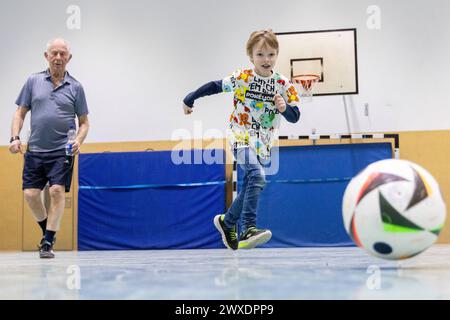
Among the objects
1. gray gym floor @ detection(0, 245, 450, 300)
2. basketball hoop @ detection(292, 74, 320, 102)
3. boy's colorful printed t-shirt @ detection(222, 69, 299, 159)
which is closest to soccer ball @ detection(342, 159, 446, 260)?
gray gym floor @ detection(0, 245, 450, 300)

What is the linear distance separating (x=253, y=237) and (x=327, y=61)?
4462 millimetres

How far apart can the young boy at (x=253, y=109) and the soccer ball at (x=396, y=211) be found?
5.04 ft

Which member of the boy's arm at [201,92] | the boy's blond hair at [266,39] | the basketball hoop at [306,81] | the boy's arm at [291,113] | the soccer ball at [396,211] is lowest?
the soccer ball at [396,211]

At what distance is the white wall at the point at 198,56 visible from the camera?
318 inches

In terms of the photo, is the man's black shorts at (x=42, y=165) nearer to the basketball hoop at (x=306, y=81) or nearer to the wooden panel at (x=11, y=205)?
the basketball hoop at (x=306, y=81)

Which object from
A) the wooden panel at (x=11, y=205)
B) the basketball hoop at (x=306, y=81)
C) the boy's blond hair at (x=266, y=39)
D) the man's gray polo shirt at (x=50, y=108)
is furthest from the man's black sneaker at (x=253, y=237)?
the wooden panel at (x=11, y=205)

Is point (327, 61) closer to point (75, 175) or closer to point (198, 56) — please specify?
point (198, 56)

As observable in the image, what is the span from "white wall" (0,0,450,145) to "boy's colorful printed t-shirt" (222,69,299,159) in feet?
13.9

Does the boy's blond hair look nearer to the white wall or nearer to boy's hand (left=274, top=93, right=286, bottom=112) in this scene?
boy's hand (left=274, top=93, right=286, bottom=112)

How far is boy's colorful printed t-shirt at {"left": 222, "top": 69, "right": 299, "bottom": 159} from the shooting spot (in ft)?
12.9

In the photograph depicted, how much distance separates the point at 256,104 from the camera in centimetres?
395

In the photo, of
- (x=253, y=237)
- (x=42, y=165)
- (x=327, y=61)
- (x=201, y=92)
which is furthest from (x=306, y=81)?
(x=253, y=237)

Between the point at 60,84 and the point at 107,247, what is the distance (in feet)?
11.3
